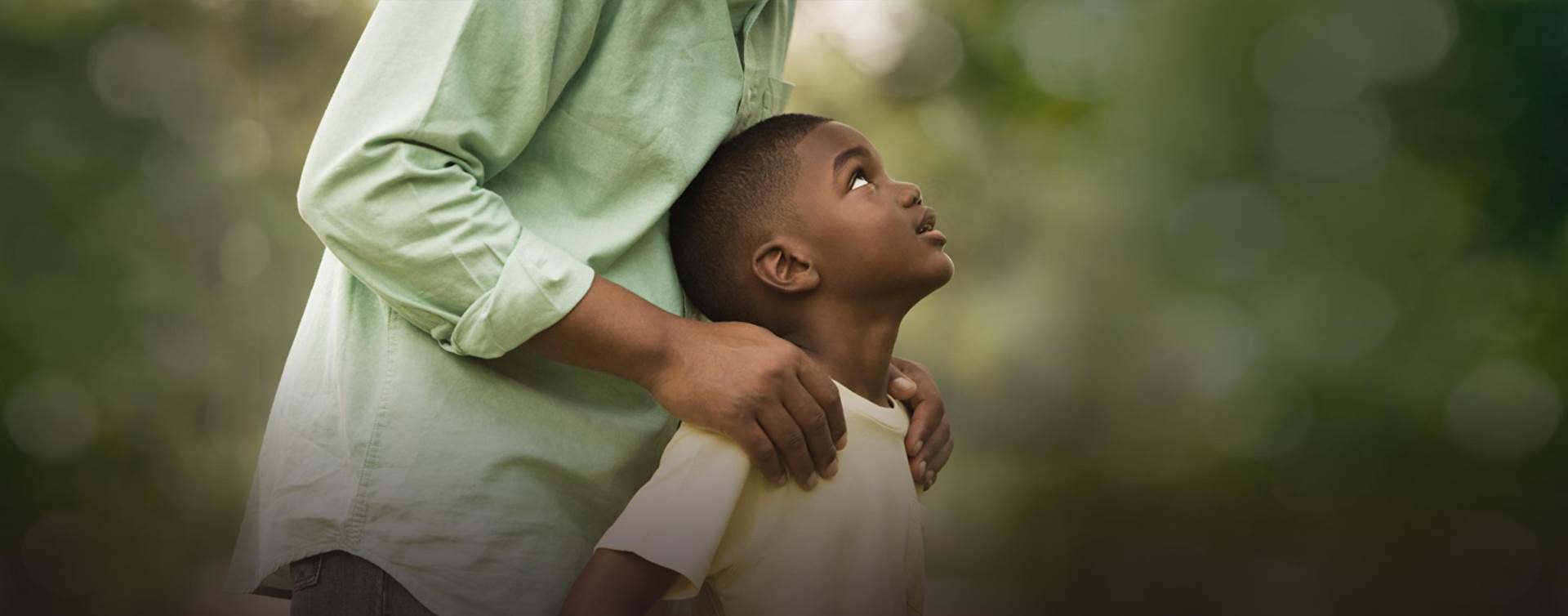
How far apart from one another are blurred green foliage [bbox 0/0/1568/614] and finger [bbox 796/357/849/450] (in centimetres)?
308

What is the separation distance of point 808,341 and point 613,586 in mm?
339

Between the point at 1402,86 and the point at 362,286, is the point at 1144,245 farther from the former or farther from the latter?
the point at 362,286

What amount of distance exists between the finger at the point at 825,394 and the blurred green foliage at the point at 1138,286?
3.08 m

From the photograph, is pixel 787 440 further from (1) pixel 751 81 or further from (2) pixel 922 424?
(1) pixel 751 81

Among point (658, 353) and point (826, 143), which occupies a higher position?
point (826, 143)

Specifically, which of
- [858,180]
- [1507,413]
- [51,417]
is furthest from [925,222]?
[51,417]

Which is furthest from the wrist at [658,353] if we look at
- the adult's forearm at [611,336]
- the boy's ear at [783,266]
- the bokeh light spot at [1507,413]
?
the bokeh light spot at [1507,413]

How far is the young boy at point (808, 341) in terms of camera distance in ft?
4.05

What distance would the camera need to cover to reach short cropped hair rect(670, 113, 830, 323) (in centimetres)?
141

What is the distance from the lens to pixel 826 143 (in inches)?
Result: 56.1

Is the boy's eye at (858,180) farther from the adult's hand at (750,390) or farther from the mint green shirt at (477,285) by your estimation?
the adult's hand at (750,390)

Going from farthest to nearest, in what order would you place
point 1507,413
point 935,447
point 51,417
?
1. point 51,417
2. point 1507,413
3. point 935,447

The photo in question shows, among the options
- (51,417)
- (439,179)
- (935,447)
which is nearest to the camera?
(439,179)

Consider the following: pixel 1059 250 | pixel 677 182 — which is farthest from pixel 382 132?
pixel 1059 250
